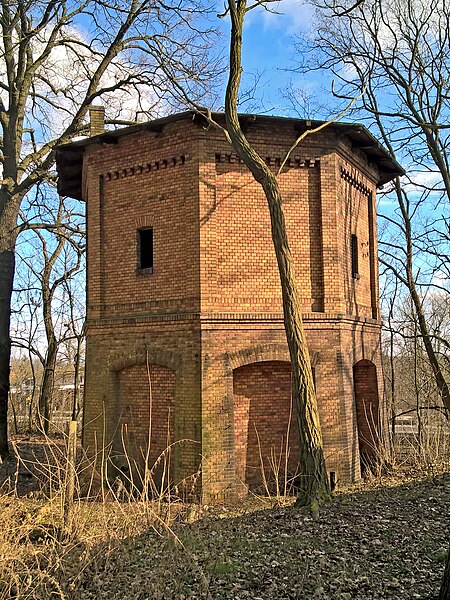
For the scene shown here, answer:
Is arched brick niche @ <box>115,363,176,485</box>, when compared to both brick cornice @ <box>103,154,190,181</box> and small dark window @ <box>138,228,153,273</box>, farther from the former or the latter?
brick cornice @ <box>103,154,190,181</box>

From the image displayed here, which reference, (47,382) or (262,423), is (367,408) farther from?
(47,382)

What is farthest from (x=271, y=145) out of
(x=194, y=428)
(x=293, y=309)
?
(x=194, y=428)

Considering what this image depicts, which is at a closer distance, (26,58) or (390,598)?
(390,598)

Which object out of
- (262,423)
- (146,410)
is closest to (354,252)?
(262,423)

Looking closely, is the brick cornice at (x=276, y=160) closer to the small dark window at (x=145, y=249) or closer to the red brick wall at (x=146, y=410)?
the small dark window at (x=145, y=249)

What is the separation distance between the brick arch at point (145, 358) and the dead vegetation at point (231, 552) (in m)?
2.98

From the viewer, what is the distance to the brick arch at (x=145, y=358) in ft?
36.0

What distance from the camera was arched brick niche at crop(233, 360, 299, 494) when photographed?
11.0 metres

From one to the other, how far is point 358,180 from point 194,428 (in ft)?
23.4

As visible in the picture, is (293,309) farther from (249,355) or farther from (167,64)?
(167,64)

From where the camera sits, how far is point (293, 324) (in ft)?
28.7

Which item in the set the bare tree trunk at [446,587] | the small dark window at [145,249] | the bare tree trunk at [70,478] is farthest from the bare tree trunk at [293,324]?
the bare tree trunk at [446,587]

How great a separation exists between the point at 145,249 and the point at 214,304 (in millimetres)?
2320

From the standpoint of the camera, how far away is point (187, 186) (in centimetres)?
1116
